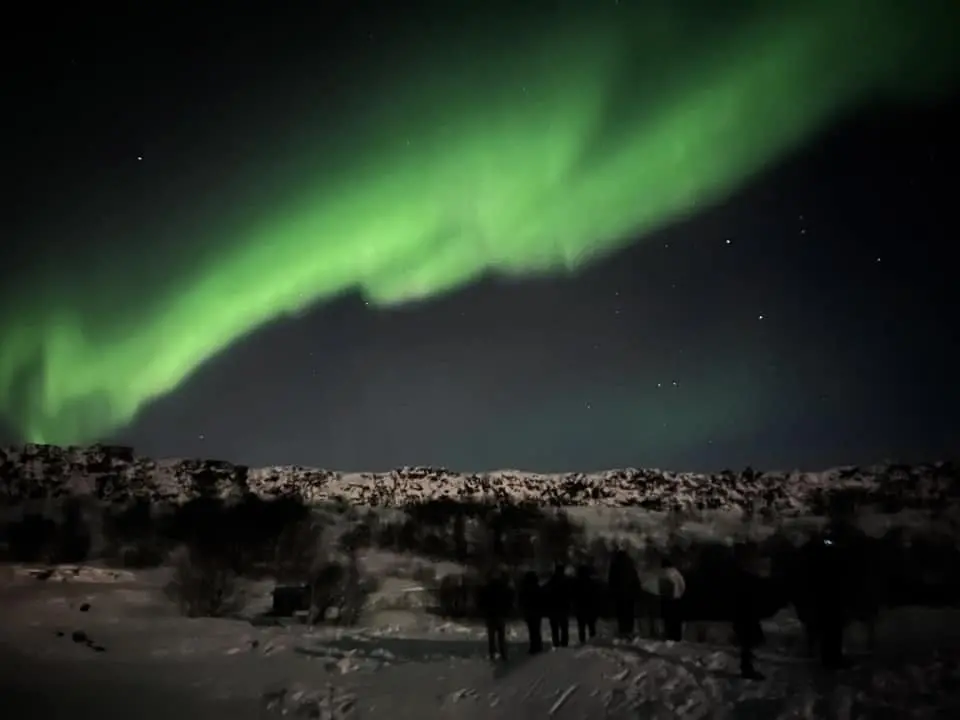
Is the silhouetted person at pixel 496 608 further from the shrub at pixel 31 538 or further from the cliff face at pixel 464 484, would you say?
the shrub at pixel 31 538

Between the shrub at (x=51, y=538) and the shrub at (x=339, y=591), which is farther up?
the shrub at (x=51, y=538)

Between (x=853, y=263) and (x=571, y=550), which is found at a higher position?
(x=853, y=263)

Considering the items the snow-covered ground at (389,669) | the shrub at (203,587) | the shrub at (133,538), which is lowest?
the snow-covered ground at (389,669)

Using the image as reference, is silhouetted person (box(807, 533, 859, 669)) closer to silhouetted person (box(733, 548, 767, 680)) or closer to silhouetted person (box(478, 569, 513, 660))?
silhouetted person (box(733, 548, 767, 680))

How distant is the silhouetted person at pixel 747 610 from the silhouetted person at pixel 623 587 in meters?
0.37

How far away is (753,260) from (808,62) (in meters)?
0.85

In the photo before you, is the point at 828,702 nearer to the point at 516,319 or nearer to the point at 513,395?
the point at 513,395

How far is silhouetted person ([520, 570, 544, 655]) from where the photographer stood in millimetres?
3447

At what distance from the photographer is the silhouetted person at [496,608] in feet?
11.3

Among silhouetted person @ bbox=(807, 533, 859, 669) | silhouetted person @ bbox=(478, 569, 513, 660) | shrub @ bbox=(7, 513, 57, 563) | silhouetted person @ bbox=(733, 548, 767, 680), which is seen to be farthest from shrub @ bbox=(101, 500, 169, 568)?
silhouetted person @ bbox=(807, 533, 859, 669)

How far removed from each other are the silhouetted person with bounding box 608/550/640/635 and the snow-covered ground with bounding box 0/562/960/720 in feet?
0.33

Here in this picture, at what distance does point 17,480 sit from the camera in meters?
3.86

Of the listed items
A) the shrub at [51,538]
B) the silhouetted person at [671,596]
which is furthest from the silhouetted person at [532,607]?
the shrub at [51,538]

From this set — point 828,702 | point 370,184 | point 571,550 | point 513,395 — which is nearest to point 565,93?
point 370,184
